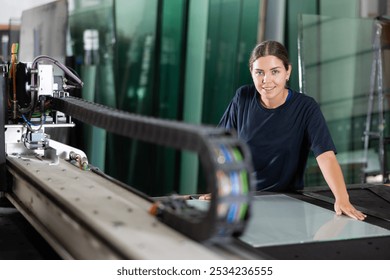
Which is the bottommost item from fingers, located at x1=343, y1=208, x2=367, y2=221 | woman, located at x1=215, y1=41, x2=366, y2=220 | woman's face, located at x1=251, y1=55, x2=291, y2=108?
fingers, located at x1=343, y1=208, x2=367, y2=221

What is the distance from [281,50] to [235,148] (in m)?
0.98

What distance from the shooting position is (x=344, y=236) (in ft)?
5.56

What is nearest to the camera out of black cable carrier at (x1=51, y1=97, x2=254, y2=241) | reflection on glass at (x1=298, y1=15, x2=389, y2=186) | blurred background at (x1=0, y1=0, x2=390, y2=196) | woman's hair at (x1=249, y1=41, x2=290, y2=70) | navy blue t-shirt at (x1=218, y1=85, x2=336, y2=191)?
black cable carrier at (x1=51, y1=97, x2=254, y2=241)

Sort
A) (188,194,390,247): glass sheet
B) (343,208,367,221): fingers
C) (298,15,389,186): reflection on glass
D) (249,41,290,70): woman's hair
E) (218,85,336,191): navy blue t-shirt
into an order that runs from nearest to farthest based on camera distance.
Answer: (188,194,390,247): glass sheet < (343,208,367,221): fingers < (249,41,290,70): woman's hair < (218,85,336,191): navy blue t-shirt < (298,15,389,186): reflection on glass

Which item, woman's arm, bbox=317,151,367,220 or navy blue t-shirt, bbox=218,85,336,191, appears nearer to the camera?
woman's arm, bbox=317,151,367,220

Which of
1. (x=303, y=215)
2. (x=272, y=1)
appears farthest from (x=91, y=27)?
(x=303, y=215)

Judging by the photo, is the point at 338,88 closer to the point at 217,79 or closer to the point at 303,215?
the point at 217,79

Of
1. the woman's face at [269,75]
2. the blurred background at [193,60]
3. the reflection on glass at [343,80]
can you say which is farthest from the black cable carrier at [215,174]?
the reflection on glass at [343,80]

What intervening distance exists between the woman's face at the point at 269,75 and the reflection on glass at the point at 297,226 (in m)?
0.42

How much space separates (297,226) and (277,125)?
63 centimetres

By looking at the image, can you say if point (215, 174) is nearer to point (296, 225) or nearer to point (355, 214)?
point (296, 225)

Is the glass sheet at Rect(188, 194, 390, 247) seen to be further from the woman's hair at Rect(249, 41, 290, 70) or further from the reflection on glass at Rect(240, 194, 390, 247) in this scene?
the woman's hair at Rect(249, 41, 290, 70)

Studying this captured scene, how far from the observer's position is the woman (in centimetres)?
220

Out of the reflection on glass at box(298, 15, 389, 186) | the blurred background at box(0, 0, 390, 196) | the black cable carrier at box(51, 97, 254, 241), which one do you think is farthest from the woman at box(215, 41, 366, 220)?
the reflection on glass at box(298, 15, 389, 186)
